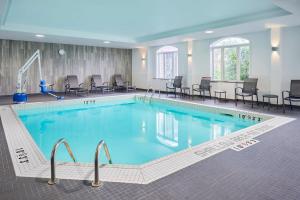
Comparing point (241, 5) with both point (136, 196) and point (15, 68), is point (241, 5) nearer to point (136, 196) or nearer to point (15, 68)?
point (136, 196)

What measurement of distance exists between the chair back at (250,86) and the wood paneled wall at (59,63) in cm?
708

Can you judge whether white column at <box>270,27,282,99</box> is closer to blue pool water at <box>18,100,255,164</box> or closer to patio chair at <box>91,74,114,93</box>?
blue pool water at <box>18,100,255,164</box>

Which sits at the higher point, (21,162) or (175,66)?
(175,66)

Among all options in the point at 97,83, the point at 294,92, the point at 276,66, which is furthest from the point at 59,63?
the point at 294,92

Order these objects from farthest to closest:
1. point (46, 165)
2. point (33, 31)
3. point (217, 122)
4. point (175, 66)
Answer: point (175, 66)
point (33, 31)
point (217, 122)
point (46, 165)

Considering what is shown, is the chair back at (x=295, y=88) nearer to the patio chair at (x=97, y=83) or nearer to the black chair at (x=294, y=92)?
the black chair at (x=294, y=92)

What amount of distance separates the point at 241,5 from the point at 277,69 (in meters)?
2.74

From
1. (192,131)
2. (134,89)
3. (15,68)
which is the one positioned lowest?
(192,131)

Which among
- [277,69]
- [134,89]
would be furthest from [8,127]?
[134,89]

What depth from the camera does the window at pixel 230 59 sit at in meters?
7.97

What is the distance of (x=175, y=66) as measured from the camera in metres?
10.7

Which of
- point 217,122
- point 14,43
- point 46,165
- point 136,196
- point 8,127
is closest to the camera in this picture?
point 136,196

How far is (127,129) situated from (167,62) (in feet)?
20.4

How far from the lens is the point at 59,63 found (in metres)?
10.5
